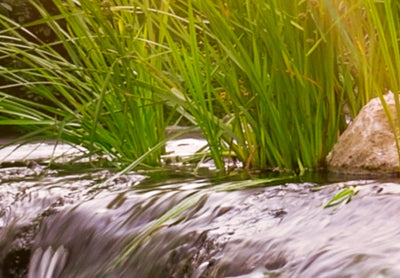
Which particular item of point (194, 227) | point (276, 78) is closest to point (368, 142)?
point (276, 78)

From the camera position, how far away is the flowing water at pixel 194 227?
1790 mm

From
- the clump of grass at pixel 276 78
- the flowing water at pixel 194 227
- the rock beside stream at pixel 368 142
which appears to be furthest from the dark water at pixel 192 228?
the clump of grass at pixel 276 78

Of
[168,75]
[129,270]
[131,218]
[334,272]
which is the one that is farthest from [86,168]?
[334,272]

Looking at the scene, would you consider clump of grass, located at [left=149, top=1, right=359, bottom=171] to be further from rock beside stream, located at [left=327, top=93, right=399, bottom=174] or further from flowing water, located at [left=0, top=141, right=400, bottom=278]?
flowing water, located at [left=0, top=141, right=400, bottom=278]

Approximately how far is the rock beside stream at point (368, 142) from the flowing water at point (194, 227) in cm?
13

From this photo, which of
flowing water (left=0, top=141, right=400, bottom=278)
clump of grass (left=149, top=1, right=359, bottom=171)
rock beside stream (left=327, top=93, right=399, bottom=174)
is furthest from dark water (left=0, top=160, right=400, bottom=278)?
clump of grass (left=149, top=1, right=359, bottom=171)

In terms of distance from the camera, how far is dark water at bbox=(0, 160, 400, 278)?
5.85 ft

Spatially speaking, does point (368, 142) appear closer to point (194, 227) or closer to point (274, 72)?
point (274, 72)

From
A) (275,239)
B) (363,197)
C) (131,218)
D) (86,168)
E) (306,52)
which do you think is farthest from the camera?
(86,168)

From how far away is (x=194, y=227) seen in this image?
2248 mm

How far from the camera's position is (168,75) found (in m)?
3.73

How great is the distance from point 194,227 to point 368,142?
94 centimetres

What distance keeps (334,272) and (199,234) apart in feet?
2.02

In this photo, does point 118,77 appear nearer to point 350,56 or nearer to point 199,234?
point 350,56
